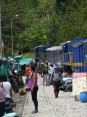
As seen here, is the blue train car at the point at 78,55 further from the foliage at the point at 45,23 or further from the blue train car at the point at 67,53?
the blue train car at the point at 67,53

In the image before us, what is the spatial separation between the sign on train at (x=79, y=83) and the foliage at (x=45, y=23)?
1116 centimetres

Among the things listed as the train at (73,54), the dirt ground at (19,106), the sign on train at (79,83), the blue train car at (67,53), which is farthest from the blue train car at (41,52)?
the sign on train at (79,83)


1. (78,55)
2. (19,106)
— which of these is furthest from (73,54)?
(19,106)

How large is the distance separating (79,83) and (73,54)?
43.6 feet

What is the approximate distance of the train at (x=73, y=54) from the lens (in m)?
30.2

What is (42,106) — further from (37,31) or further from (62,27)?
(37,31)

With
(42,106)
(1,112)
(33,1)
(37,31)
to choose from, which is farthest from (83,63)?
(33,1)

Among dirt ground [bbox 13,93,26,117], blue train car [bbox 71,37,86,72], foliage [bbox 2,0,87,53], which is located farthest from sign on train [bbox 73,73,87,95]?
foliage [bbox 2,0,87,53]

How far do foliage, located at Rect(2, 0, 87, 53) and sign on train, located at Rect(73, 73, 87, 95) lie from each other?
36.6 ft

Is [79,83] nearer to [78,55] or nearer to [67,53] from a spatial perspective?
[78,55]

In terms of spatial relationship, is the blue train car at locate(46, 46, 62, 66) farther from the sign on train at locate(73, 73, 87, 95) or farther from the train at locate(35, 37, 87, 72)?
the sign on train at locate(73, 73, 87, 95)

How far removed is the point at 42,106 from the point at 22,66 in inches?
1552

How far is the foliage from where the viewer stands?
42688 millimetres

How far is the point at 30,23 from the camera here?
9400cm
